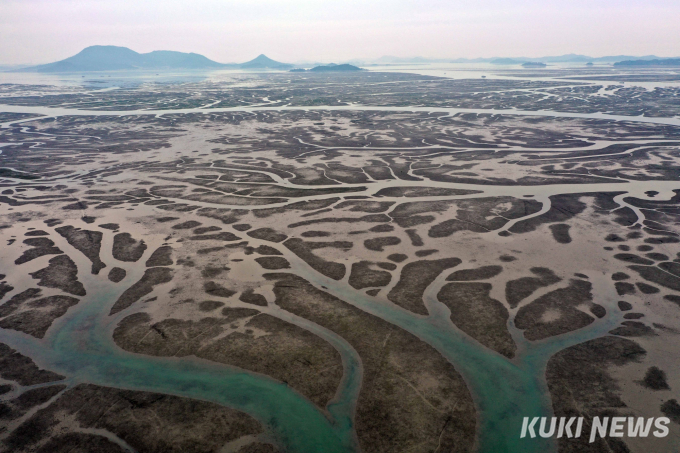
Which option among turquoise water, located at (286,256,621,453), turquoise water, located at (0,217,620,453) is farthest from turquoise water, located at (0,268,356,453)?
turquoise water, located at (286,256,621,453)

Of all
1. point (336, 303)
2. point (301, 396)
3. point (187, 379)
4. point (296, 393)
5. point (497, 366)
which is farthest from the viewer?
point (336, 303)

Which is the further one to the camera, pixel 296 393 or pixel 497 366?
pixel 497 366

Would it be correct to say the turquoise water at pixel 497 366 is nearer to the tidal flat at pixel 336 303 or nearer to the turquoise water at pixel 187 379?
the tidal flat at pixel 336 303

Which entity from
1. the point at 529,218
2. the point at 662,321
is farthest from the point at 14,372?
the point at 529,218

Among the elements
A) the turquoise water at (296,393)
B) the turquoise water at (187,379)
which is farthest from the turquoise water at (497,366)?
the turquoise water at (187,379)

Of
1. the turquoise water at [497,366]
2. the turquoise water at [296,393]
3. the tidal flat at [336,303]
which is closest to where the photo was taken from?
the turquoise water at [497,366]

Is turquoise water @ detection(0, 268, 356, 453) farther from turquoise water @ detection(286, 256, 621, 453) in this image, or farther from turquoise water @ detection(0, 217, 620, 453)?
turquoise water @ detection(286, 256, 621, 453)

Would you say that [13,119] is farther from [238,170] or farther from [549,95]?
[549,95]

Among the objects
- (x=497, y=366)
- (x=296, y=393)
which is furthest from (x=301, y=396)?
(x=497, y=366)

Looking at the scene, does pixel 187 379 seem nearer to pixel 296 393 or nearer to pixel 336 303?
pixel 296 393
